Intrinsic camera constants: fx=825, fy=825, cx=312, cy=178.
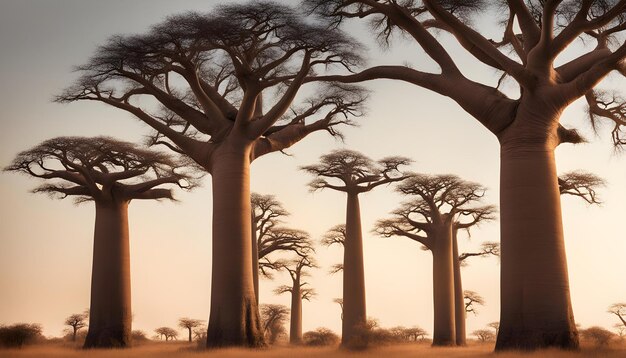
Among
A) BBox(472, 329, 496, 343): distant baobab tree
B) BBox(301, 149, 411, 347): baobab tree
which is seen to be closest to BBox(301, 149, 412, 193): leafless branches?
BBox(301, 149, 411, 347): baobab tree

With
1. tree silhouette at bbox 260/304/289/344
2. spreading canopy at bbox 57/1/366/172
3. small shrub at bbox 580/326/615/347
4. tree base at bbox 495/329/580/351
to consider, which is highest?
spreading canopy at bbox 57/1/366/172

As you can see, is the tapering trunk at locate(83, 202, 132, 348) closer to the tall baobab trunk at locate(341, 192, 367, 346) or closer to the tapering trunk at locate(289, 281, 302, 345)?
the tall baobab trunk at locate(341, 192, 367, 346)

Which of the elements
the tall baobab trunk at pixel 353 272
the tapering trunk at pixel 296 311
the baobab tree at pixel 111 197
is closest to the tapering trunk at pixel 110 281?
the baobab tree at pixel 111 197

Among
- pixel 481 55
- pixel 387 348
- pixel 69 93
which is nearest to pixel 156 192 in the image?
pixel 69 93

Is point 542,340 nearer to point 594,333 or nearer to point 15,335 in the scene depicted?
point 594,333

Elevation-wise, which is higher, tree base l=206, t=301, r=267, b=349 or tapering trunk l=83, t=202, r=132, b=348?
tapering trunk l=83, t=202, r=132, b=348

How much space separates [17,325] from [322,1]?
10711mm

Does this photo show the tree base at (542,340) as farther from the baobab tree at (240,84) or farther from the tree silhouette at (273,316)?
→ the tree silhouette at (273,316)

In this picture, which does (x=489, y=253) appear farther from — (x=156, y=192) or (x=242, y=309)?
(x=242, y=309)

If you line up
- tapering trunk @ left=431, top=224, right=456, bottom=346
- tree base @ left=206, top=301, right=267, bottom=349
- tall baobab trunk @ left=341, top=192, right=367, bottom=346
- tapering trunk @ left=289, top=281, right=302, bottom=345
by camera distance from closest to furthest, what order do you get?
1. tree base @ left=206, top=301, right=267, bottom=349
2. tall baobab trunk @ left=341, top=192, right=367, bottom=346
3. tapering trunk @ left=431, top=224, right=456, bottom=346
4. tapering trunk @ left=289, top=281, right=302, bottom=345

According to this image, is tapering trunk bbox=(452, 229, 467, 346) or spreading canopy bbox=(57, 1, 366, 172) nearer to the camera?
spreading canopy bbox=(57, 1, 366, 172)

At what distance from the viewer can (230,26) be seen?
1598 centimetres

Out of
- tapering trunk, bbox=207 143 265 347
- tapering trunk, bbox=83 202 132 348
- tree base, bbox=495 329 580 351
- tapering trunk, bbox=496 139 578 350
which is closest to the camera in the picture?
tree base, bbox=495 329 580 351

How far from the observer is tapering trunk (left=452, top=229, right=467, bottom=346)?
93.4 ft
